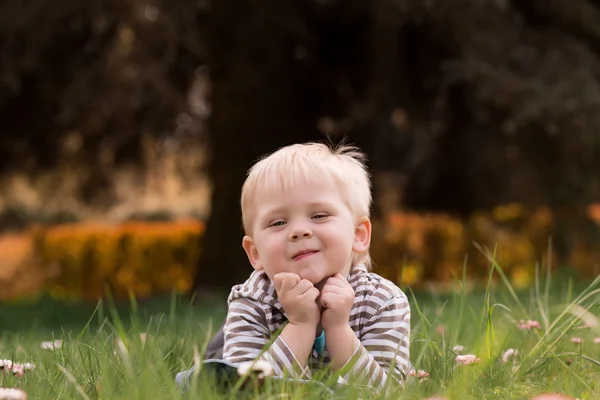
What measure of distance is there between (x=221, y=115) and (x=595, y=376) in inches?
247

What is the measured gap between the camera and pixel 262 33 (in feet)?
25.8

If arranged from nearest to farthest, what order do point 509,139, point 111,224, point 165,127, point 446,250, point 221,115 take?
1. point 509,139
2. point 221,115
3. point 165,127
4. point 446,250
5. point 111,224

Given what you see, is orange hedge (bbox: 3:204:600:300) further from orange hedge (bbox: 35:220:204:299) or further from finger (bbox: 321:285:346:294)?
finger (bbox: 321:285:346:294)

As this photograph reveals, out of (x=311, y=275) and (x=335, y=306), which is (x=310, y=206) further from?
(x=335, y=306)

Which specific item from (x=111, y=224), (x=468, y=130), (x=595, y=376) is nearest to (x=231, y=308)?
(x=595, y=376)

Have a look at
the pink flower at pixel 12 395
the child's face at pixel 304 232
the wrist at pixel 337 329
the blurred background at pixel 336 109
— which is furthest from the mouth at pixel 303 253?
the blurred background at pixel 336 109

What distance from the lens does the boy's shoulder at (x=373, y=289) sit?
2.49 m

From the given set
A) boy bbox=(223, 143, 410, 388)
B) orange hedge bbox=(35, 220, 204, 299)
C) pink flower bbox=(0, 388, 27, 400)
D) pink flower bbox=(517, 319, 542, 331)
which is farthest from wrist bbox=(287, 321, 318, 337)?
orange hedge bbox=(35, 220, 204, 299)

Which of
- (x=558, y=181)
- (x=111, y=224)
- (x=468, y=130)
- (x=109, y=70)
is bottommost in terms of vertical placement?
A: (x=111, y=224)

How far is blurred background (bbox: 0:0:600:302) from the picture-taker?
696cm

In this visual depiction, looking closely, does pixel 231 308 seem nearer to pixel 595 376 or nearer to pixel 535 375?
pixel 535 375

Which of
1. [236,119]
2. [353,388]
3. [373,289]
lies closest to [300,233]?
[373,289]

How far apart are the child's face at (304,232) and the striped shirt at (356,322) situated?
0.13 metres

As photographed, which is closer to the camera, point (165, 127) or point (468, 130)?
point (468, 130)
